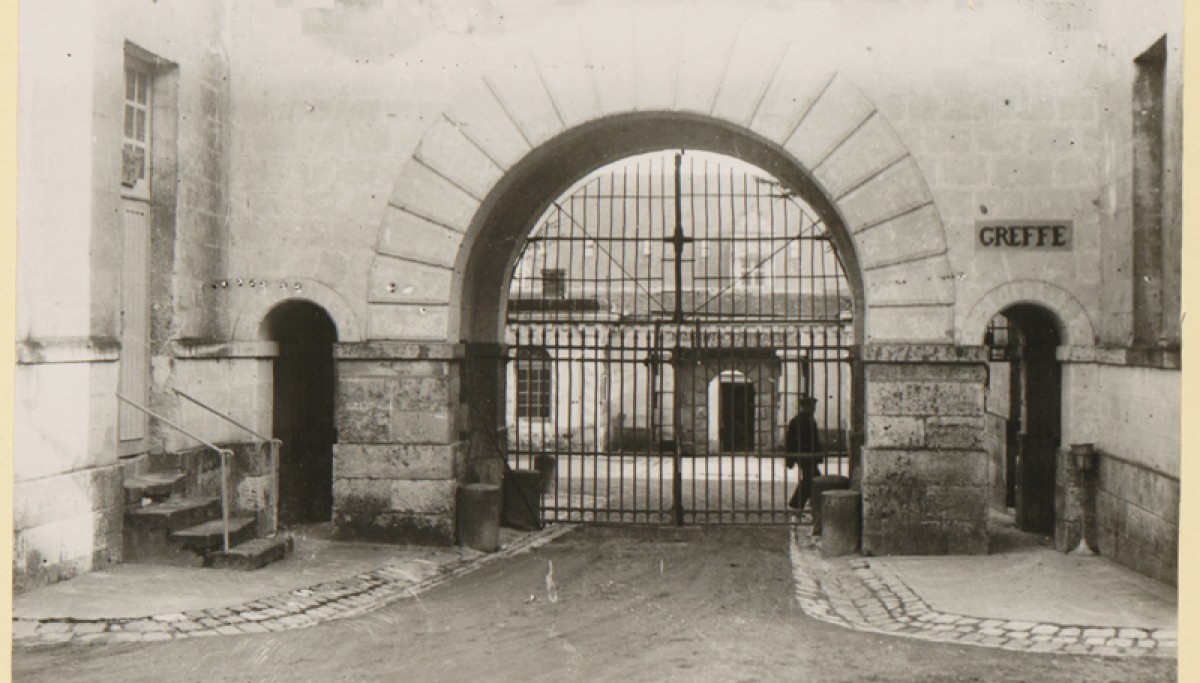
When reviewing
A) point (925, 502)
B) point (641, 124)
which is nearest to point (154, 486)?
point (641, 124)

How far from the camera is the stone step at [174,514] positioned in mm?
8680

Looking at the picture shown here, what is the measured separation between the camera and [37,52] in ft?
25.2

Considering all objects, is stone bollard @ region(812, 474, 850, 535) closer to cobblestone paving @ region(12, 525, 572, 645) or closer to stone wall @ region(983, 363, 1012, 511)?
stone wall @ region(983, 363, 1012, 511)

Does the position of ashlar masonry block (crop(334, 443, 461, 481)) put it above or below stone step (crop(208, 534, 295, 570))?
above

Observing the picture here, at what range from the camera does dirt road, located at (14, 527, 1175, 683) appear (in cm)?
622

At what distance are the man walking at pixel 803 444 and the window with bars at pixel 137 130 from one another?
7.29 metres

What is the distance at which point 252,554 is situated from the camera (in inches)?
347

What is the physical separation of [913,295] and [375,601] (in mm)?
5472

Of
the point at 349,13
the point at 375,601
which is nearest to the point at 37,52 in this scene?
the point at 349,13

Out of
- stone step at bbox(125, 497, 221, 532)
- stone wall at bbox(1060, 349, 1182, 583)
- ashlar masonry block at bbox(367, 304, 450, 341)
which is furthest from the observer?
ashlar masonry block at bbox(367, 304, 450, 341)

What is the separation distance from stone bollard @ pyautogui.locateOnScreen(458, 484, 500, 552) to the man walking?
370 centimetres

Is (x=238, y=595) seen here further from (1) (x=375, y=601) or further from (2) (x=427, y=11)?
(2) (x=427, y=11)

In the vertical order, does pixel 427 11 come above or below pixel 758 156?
above

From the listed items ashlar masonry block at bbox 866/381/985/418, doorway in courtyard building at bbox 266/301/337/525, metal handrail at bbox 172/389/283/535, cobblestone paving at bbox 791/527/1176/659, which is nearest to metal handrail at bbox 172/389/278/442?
metal handrail at bbox 172/389/283/535
